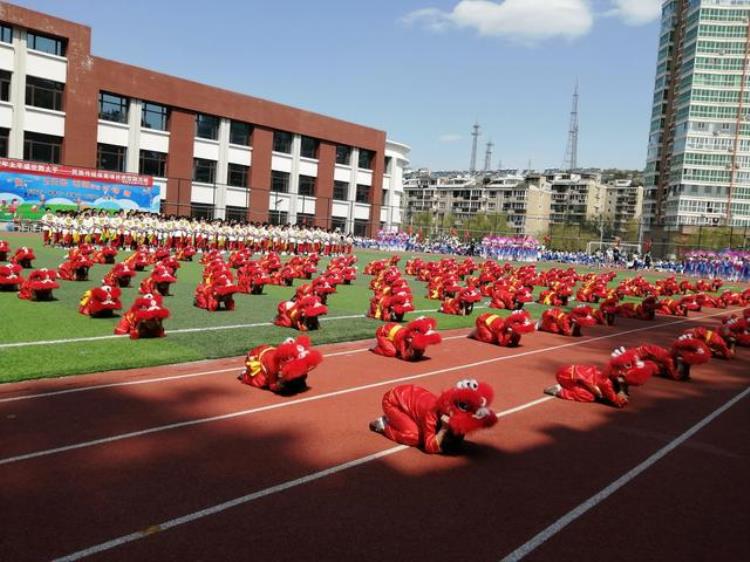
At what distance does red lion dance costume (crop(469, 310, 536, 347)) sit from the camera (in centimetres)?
1227

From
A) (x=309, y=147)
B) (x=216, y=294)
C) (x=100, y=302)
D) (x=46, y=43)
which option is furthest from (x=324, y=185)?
(x=100, y=302)

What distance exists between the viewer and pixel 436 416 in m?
6.13

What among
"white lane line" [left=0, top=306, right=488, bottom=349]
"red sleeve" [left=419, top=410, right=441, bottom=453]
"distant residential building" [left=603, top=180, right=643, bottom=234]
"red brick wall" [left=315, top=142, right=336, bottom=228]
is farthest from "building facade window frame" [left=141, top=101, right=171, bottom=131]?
"distant residential building" [left=603, top=180, right=643, bottom=234]

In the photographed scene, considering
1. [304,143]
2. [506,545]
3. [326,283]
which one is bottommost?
[506,545]

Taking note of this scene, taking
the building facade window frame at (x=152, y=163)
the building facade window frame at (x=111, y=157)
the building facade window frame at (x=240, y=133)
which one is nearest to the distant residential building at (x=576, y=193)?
the building facade window frame at (x=240, y=133)

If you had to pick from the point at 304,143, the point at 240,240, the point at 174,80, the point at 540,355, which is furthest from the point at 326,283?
the point at 304,143

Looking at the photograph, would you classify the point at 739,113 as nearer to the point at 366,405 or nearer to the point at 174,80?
the point at 174,80

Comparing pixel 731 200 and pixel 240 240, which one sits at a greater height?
pixel 731 200

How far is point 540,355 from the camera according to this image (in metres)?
11.9

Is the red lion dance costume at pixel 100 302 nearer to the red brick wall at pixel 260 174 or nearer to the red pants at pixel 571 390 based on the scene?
the red pants at pixel 571 390

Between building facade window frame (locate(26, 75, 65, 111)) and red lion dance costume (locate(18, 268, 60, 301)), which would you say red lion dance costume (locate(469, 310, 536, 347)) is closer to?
red lion dance costume (locate(18, 268, 60, 301))

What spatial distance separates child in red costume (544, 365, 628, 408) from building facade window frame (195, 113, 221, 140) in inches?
1632

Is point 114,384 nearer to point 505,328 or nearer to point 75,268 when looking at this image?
point 505,328

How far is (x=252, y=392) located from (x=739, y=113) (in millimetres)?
94473
